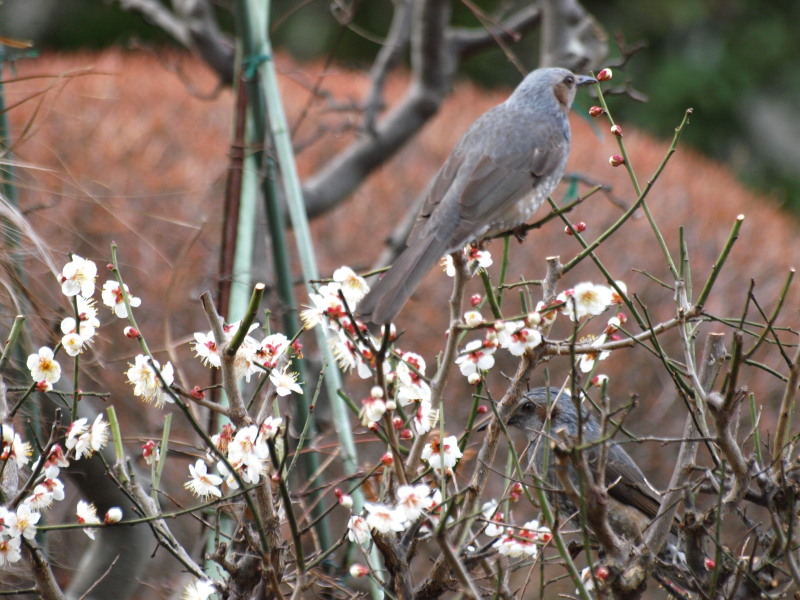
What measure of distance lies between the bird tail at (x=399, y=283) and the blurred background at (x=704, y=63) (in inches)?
307

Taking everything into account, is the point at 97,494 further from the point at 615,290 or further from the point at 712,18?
the point at 712,18

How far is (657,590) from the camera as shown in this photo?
5297mm

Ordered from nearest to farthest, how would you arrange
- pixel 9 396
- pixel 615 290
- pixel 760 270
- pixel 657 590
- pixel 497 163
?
pixel 615 290
pixel 9 396
pixel 497 163
pixel 657 590
pixel 760 270

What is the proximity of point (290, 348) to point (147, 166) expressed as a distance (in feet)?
13.5

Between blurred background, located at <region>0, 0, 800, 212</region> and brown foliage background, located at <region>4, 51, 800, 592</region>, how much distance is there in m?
3.11

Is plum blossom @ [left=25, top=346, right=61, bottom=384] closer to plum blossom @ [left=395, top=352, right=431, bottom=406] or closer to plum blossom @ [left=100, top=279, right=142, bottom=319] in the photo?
plum blossom @ [left=100, top=279, right=142, bottom=319]

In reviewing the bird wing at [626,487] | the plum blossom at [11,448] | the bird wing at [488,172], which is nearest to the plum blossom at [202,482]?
the plum blossom at [11,448]

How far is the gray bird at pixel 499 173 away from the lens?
243 centimetres

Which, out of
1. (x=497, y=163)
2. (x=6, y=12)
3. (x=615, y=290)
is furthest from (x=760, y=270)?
(x=6, y=12)

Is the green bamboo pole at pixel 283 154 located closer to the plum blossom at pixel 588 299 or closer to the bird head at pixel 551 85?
the bird head at pixel 551 85

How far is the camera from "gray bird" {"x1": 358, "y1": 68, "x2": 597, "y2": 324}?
243cm

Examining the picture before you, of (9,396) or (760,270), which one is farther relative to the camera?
(760,270)

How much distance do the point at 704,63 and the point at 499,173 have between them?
853cm

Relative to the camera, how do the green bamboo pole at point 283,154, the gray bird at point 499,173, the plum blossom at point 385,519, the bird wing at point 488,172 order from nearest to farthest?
the plum blossom at point 385,519 → the gray bird at point 499,173 → the bird wing at point 488,172 → the green bamboo pole at point 283,154
